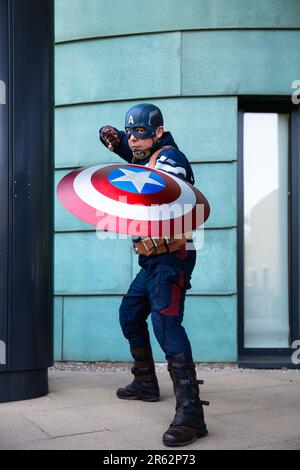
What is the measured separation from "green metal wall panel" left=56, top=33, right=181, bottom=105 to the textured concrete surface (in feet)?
8.45

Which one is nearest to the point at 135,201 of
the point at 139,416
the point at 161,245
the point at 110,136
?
the point at 161,245

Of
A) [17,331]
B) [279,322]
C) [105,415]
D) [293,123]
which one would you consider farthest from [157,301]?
[293,123]

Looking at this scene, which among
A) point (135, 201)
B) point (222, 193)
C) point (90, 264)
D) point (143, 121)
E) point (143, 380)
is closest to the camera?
point (135, 201)

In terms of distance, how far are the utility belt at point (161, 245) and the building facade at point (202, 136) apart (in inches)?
85.1

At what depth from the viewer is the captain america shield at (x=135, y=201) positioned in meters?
2.82

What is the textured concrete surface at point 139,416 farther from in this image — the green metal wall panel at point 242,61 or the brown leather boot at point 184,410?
the green metal wall panel at point 242,61

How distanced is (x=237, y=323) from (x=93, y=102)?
2.43m

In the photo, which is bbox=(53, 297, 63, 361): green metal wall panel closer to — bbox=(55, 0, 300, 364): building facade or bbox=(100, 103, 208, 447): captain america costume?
bbox=(55, 0, 300, 364): building facade

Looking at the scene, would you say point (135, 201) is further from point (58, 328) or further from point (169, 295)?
point (58, 328)

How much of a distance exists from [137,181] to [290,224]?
2.93 meters

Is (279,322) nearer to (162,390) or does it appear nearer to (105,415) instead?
(162,390)

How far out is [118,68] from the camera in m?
5.57

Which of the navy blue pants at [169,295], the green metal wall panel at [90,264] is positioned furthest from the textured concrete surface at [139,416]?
the green metal wall panel at [90,264]
